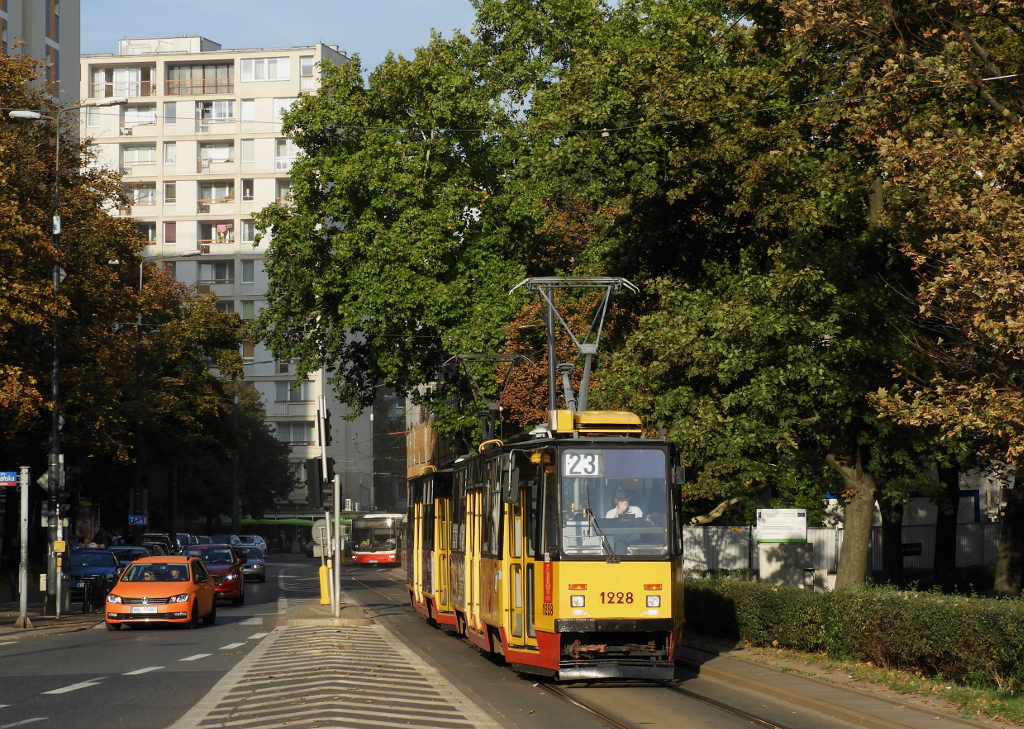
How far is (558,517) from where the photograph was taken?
16828 millimetres

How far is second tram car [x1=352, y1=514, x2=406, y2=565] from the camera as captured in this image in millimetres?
73500

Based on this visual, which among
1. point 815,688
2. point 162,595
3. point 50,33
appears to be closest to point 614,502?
point 815,688

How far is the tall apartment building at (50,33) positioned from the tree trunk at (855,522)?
1749 inches

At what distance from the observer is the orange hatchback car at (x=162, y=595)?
89.7 feet

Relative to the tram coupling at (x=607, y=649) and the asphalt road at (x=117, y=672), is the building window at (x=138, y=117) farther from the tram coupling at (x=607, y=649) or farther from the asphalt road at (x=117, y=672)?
the tram coupling at (x=607, y=649)

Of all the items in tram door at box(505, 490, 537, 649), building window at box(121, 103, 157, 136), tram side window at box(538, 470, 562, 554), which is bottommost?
tram door at box(505, 490, 537, 649)

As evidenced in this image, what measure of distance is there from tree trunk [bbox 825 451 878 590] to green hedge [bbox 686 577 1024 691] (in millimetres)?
2480

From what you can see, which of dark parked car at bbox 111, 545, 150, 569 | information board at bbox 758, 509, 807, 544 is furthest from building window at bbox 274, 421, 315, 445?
information board at bbox 758, 509, 807, 544

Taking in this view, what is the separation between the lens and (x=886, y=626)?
1581 centimetres

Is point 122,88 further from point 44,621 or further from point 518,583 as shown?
point 518,583

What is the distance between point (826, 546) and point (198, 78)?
262ft

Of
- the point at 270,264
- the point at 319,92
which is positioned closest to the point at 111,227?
the point at 270,264

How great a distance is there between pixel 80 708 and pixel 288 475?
281 ft

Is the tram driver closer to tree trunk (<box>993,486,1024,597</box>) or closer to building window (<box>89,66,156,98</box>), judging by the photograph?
tree trunk (<box>993,486,1024,597</box>)
